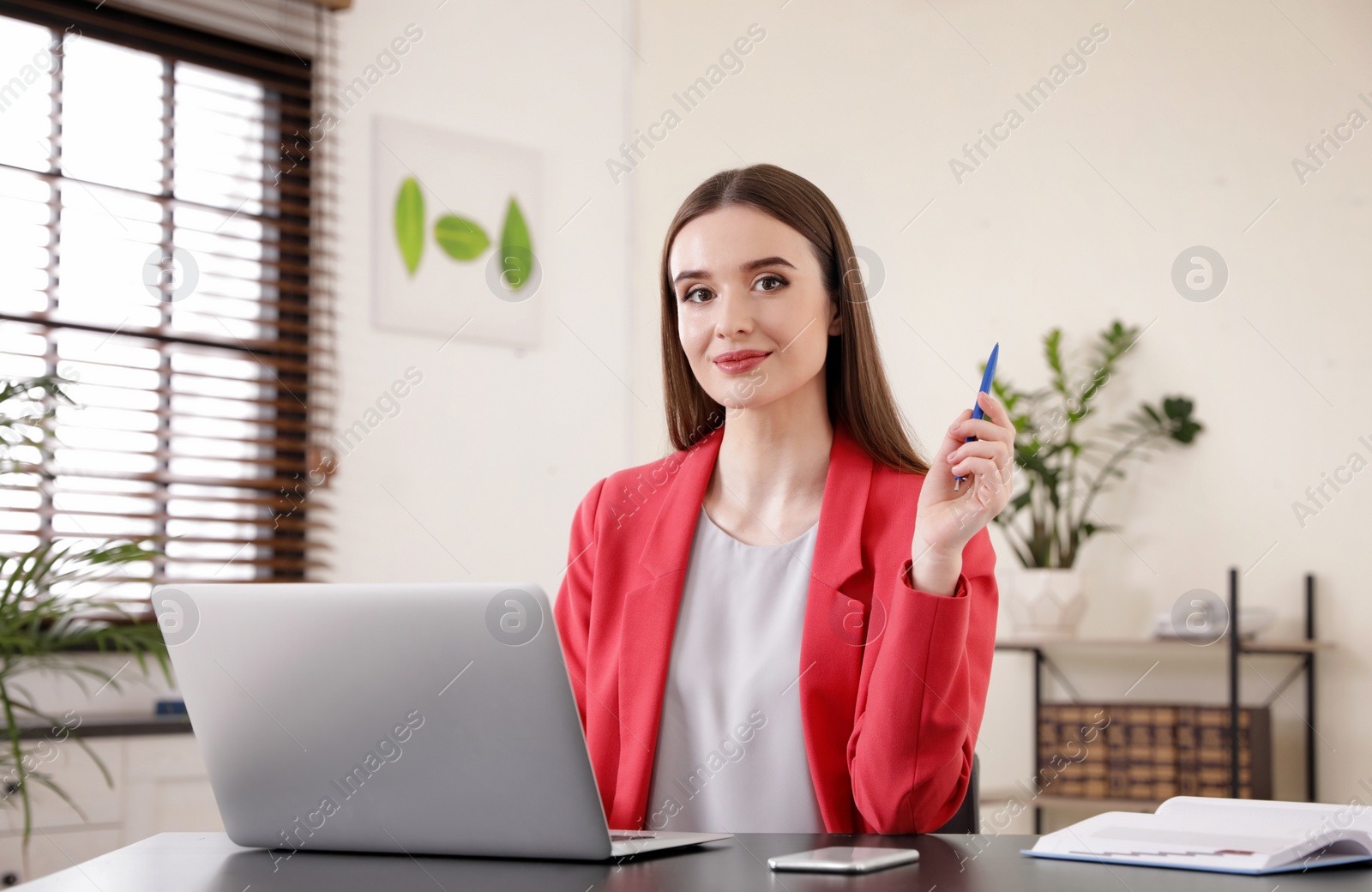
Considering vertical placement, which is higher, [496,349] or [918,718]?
[496,349]

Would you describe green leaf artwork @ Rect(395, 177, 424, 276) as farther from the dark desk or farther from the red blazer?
the dark desk

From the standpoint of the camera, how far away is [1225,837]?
0.85m

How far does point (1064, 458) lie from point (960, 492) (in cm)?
223

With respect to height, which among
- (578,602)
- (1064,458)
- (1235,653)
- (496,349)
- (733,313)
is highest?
(496,349)

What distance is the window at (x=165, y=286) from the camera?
2811 mm

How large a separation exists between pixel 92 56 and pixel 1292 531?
10.3 ft

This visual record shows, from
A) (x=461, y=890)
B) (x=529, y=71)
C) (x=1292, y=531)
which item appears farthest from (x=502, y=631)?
(x=529, y=71)

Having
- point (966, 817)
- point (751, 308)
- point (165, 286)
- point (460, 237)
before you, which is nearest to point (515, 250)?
point (460, 237)

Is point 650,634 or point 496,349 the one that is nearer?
point 650,634

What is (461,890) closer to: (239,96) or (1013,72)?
(239,96)

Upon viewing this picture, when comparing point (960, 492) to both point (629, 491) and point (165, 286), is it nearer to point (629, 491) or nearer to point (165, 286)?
point (629, 491)

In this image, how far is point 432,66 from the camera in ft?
11.4

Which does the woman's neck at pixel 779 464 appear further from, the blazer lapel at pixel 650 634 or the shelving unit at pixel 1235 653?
the shelving unit at pixel 1235 653

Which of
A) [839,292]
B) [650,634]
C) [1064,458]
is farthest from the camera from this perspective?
[1064,458]
